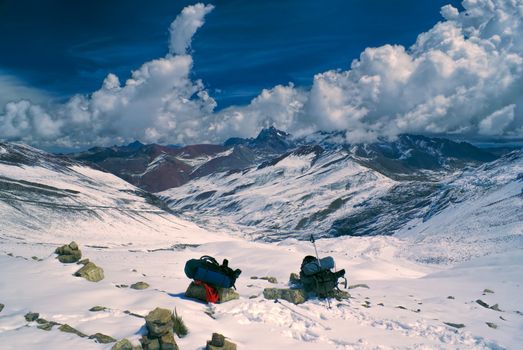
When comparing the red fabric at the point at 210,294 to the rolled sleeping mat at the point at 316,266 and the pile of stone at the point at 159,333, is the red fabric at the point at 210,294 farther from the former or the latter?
the rolled sleeping mat at the point at 316,266

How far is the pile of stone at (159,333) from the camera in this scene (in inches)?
393

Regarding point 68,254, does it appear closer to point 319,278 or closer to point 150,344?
point 150,344

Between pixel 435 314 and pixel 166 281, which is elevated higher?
pixel 166 281

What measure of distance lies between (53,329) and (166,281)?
29.2ft

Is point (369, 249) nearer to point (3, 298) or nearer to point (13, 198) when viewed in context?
point (3, 298)

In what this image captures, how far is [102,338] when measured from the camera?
10.4 meters

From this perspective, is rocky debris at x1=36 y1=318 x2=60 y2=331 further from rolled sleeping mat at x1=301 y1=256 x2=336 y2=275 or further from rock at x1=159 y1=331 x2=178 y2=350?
rolled sleeping mat at x1=301 y1=256 x2=336 y2=275

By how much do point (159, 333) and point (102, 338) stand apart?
5.41 ft

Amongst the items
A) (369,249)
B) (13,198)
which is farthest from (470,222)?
(13,198)

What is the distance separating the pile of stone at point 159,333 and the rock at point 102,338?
0.96 m

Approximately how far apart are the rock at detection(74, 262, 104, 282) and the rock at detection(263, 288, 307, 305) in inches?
319

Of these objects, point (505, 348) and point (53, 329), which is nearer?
point (53, 329)

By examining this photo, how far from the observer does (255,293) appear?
59.6 ft

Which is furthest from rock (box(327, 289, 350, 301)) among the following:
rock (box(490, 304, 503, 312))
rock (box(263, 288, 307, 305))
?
rock (box(490, 304, 503, 312))
